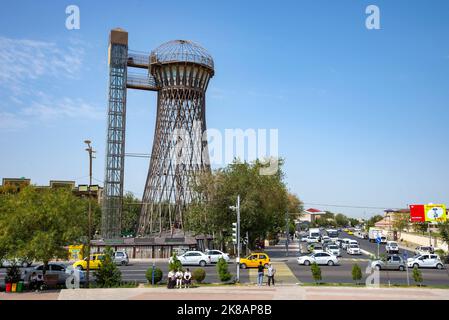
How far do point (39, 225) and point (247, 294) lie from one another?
1340 cm

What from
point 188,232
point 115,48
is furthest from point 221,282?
point 115,48

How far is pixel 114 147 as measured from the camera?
6347cm

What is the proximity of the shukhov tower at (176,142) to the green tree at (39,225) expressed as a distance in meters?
33.1

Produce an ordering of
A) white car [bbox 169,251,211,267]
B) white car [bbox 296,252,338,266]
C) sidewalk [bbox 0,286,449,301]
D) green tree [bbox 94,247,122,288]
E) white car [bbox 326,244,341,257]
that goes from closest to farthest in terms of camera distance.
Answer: sidewalk [bbox 0,286,449,301], green tree [bbox 94,247,122,288], white car [bbox 169,251,211,267], white car [bbox 296,252,338,266], white car [bbox 326,244,341,257]

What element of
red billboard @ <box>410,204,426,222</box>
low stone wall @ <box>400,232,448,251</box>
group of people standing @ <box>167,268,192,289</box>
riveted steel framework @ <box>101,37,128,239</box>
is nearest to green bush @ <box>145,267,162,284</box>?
group of people standing @ <box>167,268,192,289</box>

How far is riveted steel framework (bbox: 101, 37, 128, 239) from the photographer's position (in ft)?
206

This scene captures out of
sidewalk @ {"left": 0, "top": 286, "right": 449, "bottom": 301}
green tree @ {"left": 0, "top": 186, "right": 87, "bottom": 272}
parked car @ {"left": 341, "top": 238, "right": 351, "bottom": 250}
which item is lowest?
parked car @ {"left": 341, "top": 238, "right": 351, "bottom": 250}

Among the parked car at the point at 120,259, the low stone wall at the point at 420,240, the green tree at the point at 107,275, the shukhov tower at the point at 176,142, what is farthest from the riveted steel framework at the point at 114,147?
the low stone wall at the point at 420,240

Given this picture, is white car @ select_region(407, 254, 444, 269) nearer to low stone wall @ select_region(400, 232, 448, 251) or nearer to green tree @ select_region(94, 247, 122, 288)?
low stone wall @ select_region(400, 232, 448, 251)

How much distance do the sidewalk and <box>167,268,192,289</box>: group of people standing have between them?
1.76 ft

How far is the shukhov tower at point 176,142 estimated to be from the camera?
61.4m

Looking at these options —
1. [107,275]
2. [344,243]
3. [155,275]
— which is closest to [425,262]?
[155,275]

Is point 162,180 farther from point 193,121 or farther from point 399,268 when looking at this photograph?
point 399,268
